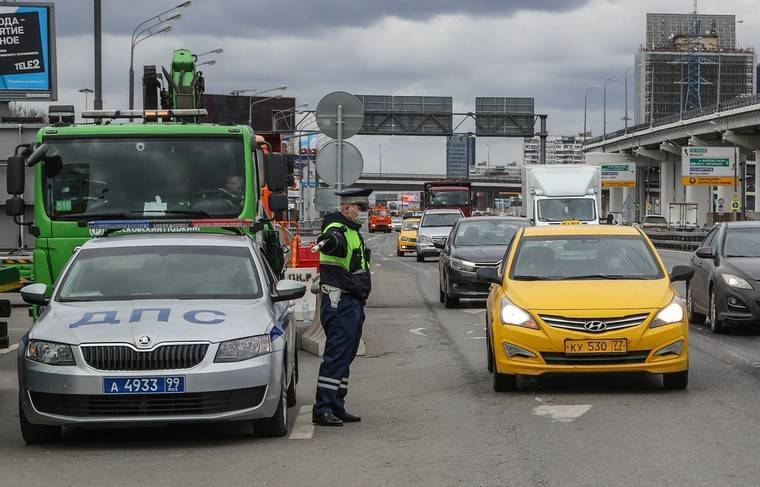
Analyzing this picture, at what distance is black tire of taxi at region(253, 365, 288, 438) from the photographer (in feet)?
31.1

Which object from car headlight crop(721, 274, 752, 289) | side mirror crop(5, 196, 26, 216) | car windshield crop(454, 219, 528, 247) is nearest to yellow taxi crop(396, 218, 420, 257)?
car windshield crop(454, 219, 528, 247)

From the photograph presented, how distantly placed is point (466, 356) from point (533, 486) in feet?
26.3

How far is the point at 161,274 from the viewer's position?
10.3 m

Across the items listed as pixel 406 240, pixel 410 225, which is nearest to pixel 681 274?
pixel 406 240

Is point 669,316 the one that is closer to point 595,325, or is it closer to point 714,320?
point 595,325

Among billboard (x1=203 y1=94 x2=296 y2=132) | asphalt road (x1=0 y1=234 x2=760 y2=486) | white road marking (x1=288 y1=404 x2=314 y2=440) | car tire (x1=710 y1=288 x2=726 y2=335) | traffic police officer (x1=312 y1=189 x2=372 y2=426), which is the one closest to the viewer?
asphalt road (x1=0 y1=234 x2=760 y2=486)

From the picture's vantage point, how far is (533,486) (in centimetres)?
763

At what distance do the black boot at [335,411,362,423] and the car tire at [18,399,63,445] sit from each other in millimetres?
2072

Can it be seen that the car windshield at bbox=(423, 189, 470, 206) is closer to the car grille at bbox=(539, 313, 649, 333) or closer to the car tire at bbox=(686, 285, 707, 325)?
the car tire at bbox=(686, 285, 707, 325)

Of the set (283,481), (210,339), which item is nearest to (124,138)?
(210,339)

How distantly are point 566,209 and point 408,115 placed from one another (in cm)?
4653

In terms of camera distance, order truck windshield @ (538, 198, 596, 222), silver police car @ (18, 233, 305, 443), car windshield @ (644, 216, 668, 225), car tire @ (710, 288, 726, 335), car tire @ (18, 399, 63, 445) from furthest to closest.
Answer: car windshield @ (644, 216, 668, 225) < truck windshield @ (538, 198, 596, 222) < car tire @ (710, 288, 726, 335) < car tire @ (18, 399, 63, 445) < silver police car @ (18, 233, 305, 443)

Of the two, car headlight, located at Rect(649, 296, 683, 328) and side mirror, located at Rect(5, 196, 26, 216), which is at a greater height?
side mirror, located at Rect(5, 196, 26, 216)

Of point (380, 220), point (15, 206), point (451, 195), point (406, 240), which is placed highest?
point (15, 206)
